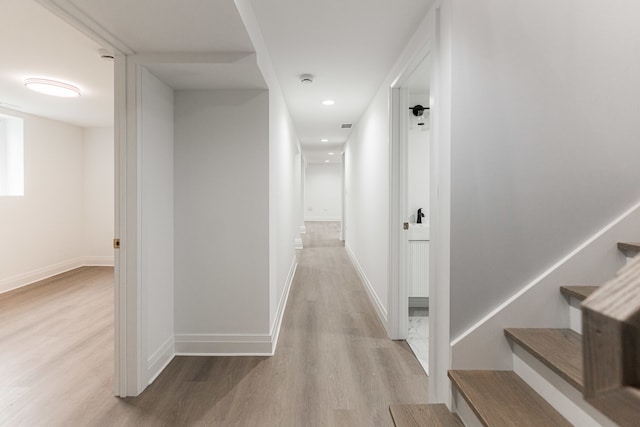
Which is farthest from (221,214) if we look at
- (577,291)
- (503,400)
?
(577,291)

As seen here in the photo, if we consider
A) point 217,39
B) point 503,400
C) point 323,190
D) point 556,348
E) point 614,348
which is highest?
point 217,39

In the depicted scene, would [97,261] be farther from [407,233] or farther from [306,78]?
[407,233]

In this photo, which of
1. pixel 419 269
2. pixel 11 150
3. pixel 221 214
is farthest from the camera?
pixel 11 150

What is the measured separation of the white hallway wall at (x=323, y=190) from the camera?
14.3m

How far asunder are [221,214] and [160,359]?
1.14 meters

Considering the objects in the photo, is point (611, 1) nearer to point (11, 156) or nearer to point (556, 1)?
point (556, 1)

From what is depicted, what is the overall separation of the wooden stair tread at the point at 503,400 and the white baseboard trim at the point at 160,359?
1.94 meters

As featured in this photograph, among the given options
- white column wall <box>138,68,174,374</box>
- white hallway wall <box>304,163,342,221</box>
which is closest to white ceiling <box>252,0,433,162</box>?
white column wall <box>138,68,174,374</box>

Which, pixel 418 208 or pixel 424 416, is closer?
pixel 424 416

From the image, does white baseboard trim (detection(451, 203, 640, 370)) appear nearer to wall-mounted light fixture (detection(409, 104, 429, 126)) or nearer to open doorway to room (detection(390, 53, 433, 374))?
open doorway to room (detection(390, 53, 433, 374))

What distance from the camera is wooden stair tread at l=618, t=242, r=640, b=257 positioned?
4.59ft

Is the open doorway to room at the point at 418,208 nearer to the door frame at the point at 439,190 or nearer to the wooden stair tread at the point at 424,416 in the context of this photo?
the door frame at the point at 439,190

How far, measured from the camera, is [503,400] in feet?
4.38

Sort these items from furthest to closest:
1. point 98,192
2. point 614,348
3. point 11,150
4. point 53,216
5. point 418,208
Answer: point 98,192 → point 53,216 → point 11,150 → point 418,208 → point 614,348
